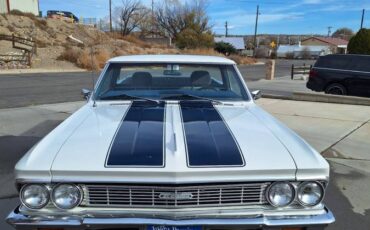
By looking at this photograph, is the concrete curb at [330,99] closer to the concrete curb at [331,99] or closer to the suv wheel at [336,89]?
the concrete curb at [331,99]

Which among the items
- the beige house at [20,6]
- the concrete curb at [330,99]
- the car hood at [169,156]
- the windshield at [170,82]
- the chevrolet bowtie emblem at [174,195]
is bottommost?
the concrete curb at [330,99]

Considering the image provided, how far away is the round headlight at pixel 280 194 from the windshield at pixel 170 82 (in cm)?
165

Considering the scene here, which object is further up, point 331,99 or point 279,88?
point 331,99

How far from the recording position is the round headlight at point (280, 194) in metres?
2.53

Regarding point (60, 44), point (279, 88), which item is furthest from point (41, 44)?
point (279, 88)

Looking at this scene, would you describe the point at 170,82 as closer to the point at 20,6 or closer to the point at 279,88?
the point at 279,88

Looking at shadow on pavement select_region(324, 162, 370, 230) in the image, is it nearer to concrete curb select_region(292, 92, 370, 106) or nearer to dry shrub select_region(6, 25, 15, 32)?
concrete curb select_region(292, 92, 370, 106)

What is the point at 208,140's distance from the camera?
2.81 m

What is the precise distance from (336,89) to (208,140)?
39.8 feet

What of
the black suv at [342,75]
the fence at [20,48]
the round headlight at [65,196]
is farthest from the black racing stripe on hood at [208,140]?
the fence at [20,48]

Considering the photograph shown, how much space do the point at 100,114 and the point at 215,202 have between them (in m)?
1.52

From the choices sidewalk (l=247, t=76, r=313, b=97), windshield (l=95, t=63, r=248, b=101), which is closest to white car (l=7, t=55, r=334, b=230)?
windshield (l=95, t=63, r=248, b=101)

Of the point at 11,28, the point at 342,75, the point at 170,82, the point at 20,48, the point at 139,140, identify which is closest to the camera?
the point at 139,140

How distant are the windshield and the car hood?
0.82m
